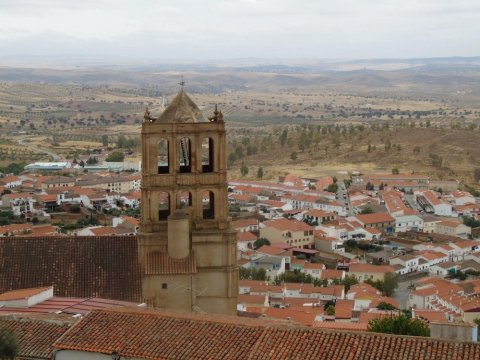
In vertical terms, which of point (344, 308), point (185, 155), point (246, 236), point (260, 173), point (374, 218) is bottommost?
point (260, 173)

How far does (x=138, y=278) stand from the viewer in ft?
60.0

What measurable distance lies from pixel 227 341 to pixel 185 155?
8.45 metres

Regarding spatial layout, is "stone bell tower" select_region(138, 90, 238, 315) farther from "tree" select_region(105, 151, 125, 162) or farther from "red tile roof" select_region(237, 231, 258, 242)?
"tree" select_region(105, 151, 125, 162)

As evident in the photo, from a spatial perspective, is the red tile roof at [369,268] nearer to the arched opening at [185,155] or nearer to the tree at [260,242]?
the tree at [260,242]

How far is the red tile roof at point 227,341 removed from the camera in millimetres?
11852

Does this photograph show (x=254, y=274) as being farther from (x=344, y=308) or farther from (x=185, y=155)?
(x=185, y=155)

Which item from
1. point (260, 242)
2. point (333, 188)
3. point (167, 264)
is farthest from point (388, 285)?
point (333, 188)

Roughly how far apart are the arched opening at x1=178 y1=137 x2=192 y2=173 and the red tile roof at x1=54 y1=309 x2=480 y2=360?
597 cm

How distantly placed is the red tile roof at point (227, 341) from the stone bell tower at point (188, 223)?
458 cm

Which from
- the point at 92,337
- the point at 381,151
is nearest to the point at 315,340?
the point at 92,337

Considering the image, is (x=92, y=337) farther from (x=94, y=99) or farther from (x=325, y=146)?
(x=94, y=99)

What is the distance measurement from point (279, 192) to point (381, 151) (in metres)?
27.7

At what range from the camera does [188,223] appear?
18453mm

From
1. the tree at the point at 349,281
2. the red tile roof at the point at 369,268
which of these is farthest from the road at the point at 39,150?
the tree at the point at 349,281
